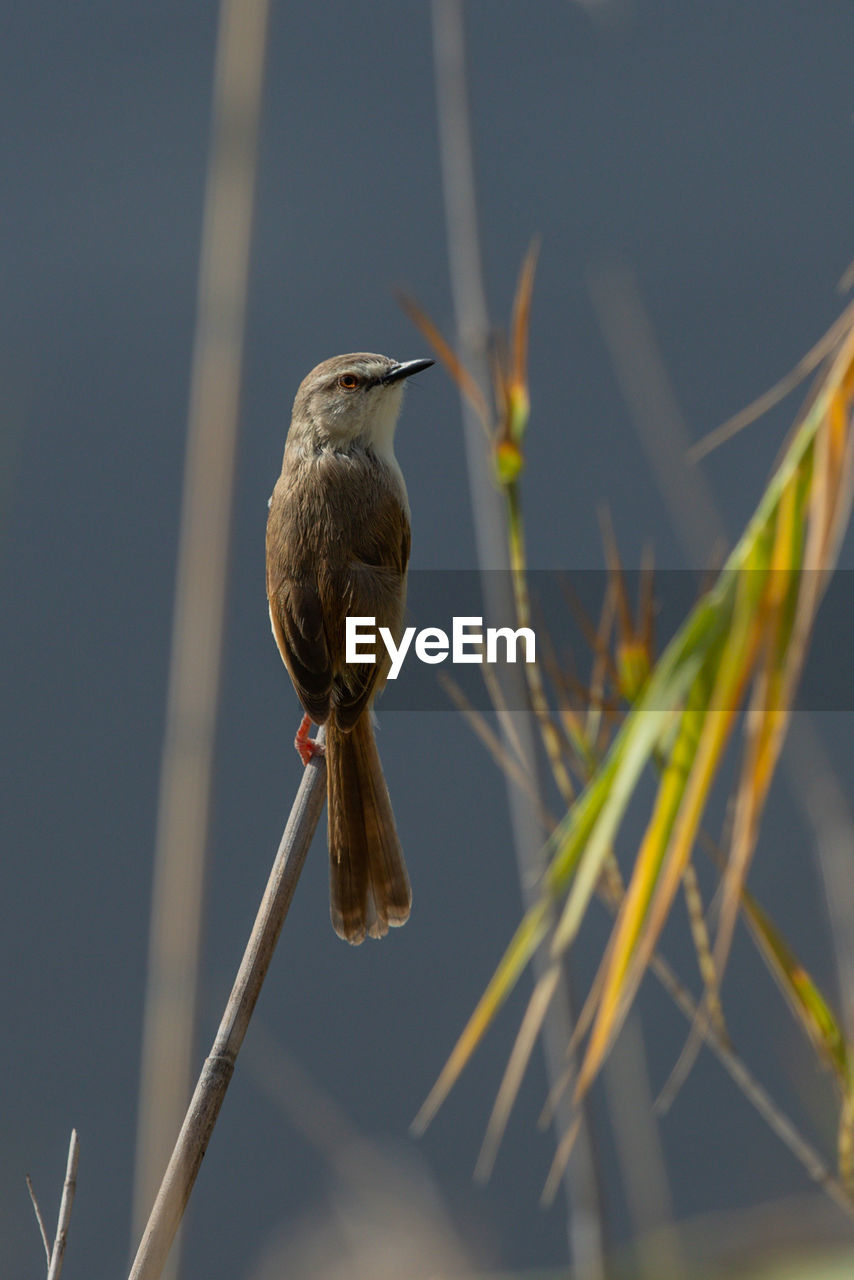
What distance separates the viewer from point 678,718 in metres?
1.01

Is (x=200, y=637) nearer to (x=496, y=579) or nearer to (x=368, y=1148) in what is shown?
(x=496, y=579)

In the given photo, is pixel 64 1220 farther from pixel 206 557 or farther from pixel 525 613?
pixel 525 613

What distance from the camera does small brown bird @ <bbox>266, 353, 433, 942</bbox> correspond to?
7.42 ft

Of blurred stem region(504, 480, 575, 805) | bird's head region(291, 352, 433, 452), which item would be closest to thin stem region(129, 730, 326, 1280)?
blurred stem region(504, 480, 575, 805)

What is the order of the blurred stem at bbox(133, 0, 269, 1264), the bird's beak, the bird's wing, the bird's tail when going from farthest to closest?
the bird's beak → the bird's wing → the bird's tail → the blurred stem at bbox(133, 0, 269, 1264)

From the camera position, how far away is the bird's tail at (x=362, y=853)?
2.23 m

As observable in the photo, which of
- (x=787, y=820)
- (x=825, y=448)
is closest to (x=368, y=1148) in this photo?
(x=787, y=820)

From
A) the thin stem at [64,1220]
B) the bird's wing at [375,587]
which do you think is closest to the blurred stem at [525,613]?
the thin stem at [64,1220]

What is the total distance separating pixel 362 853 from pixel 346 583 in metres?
0.55

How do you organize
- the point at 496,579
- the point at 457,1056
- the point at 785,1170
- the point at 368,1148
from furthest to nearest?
the point at 785,1170 < the point at 368,1148 < the point at 496,579 < the point at 457,1056

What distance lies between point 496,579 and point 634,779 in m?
1.27

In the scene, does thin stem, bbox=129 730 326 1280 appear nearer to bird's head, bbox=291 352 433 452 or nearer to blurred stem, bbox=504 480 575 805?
blurred stem, bbox=504 480 575 805

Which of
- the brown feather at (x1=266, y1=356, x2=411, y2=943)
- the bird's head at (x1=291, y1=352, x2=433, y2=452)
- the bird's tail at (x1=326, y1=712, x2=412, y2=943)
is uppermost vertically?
the bird's head at (x1=291, y1=352, x2=433, y2=452)

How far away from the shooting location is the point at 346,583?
8.42 ft
